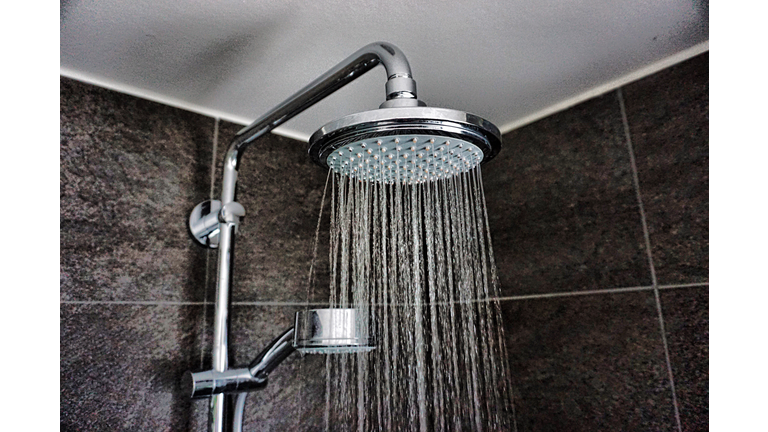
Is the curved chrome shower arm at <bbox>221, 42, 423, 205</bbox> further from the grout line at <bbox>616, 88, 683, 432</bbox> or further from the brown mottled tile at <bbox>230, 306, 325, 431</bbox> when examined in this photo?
the grout line at <bbox>616, 88, 683, 432</bbox>

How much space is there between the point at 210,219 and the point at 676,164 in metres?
0.91

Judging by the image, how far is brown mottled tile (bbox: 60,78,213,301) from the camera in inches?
35.1

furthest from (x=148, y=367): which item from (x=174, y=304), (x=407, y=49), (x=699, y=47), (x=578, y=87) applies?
(x=699, y=47)

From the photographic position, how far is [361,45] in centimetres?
88

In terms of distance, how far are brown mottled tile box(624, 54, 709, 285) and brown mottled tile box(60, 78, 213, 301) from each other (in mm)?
912

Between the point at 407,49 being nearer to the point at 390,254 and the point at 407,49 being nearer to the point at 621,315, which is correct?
the point at 390,254

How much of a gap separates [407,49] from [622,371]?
759 mm

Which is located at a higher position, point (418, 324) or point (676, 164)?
point (676, 164)

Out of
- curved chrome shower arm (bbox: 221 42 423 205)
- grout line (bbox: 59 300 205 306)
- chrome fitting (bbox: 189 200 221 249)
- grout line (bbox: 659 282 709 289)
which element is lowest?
grout line (bbox: 659 282 709 289)

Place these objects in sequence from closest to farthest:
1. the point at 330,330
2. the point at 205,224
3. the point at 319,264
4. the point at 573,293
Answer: the point at 330,330 → the point at 205,224 → the point at 573,293 → the point at 319,264

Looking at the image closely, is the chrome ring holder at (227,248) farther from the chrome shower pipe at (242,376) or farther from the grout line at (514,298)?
the grout line at (514,298)

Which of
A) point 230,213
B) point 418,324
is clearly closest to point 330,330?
point 230,213

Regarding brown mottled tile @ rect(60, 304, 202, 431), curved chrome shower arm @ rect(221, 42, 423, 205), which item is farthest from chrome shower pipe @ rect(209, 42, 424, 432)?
brown mottled tile @ rect(60, 304, 202, 431)

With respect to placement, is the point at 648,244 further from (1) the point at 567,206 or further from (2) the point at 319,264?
(2) the point at 319,264
